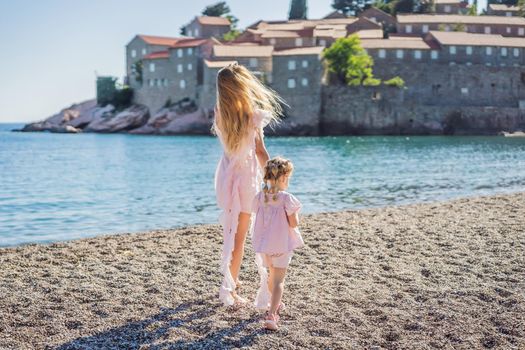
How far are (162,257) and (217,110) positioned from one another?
3433 millimetres

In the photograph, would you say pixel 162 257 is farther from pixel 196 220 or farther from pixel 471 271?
pixel 196 220

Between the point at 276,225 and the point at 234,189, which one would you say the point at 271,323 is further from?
the point at 234,189

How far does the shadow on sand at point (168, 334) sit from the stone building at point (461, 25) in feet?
267

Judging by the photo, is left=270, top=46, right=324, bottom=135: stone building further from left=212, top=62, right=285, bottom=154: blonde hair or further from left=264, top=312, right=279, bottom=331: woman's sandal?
left=264, top=312, right=279, bottom=331: woman's sandal

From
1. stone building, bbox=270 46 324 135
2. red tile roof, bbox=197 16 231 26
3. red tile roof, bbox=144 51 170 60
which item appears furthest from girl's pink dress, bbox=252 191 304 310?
red tile roof, bbox=197 16 231 26

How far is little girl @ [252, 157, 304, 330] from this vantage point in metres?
5.84

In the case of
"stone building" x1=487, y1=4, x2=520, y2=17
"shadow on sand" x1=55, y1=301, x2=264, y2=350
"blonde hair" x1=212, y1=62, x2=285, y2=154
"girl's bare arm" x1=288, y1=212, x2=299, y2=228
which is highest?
"stone building" x1=487, y1=4, x2=520, y2=17

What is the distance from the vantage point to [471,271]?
7.95 meters

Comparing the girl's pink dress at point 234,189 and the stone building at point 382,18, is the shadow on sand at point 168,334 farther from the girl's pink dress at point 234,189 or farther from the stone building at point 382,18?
the stone building at point 382,18

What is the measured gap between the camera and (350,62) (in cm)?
6938

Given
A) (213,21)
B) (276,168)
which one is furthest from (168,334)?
(213,21)

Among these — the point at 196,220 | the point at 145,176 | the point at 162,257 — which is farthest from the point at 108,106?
the point at 162,257

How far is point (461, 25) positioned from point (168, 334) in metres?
85.2

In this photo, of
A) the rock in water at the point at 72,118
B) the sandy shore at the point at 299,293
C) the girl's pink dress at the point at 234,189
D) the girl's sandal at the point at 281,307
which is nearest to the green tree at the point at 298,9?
the rock in water at the point at 72,118
